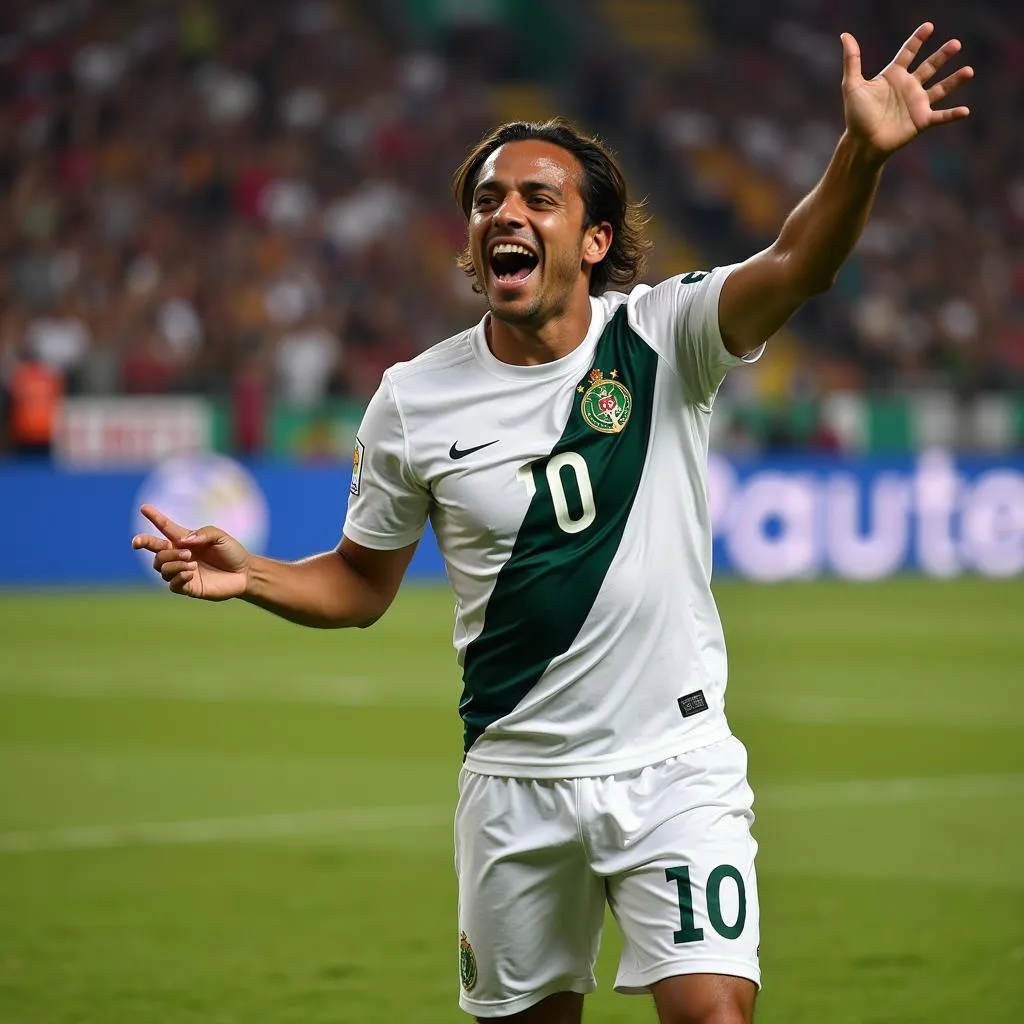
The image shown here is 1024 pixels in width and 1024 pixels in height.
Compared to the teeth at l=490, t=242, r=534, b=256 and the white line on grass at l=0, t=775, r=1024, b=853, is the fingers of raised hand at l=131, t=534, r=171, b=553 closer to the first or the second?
the teeth at l=490, t=242, r=534, b=256

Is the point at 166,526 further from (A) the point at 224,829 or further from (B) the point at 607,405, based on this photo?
(A) the point at 224,829

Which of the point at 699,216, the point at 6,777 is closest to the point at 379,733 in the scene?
the point at 6,777

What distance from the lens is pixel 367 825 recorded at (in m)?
9.47

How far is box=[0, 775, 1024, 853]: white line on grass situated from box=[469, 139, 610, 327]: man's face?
5278mm

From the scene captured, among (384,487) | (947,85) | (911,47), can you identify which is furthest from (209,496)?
(947,85)

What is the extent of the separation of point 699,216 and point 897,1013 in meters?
26.0

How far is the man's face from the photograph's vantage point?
13.9 feet

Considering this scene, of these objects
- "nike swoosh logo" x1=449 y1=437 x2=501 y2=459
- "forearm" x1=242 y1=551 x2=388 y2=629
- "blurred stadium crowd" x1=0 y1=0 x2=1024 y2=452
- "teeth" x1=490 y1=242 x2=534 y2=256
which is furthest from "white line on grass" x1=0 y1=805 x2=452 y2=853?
"blurred stadium crowd" x1=0 y1=0 x2=1024 y2=452

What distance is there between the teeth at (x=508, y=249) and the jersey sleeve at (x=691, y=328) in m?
0.29

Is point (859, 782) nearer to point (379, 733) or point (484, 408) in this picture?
point (379, 733)

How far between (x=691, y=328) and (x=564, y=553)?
0.53 meters

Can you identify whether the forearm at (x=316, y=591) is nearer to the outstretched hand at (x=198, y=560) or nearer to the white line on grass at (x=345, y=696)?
the outstretched hand at (x=198, y=560)

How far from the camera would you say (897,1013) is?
6.20 meters

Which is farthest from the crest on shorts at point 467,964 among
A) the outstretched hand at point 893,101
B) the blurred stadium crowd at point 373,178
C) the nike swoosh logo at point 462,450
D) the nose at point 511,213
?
the blurred stadium crowd at point 373,178
